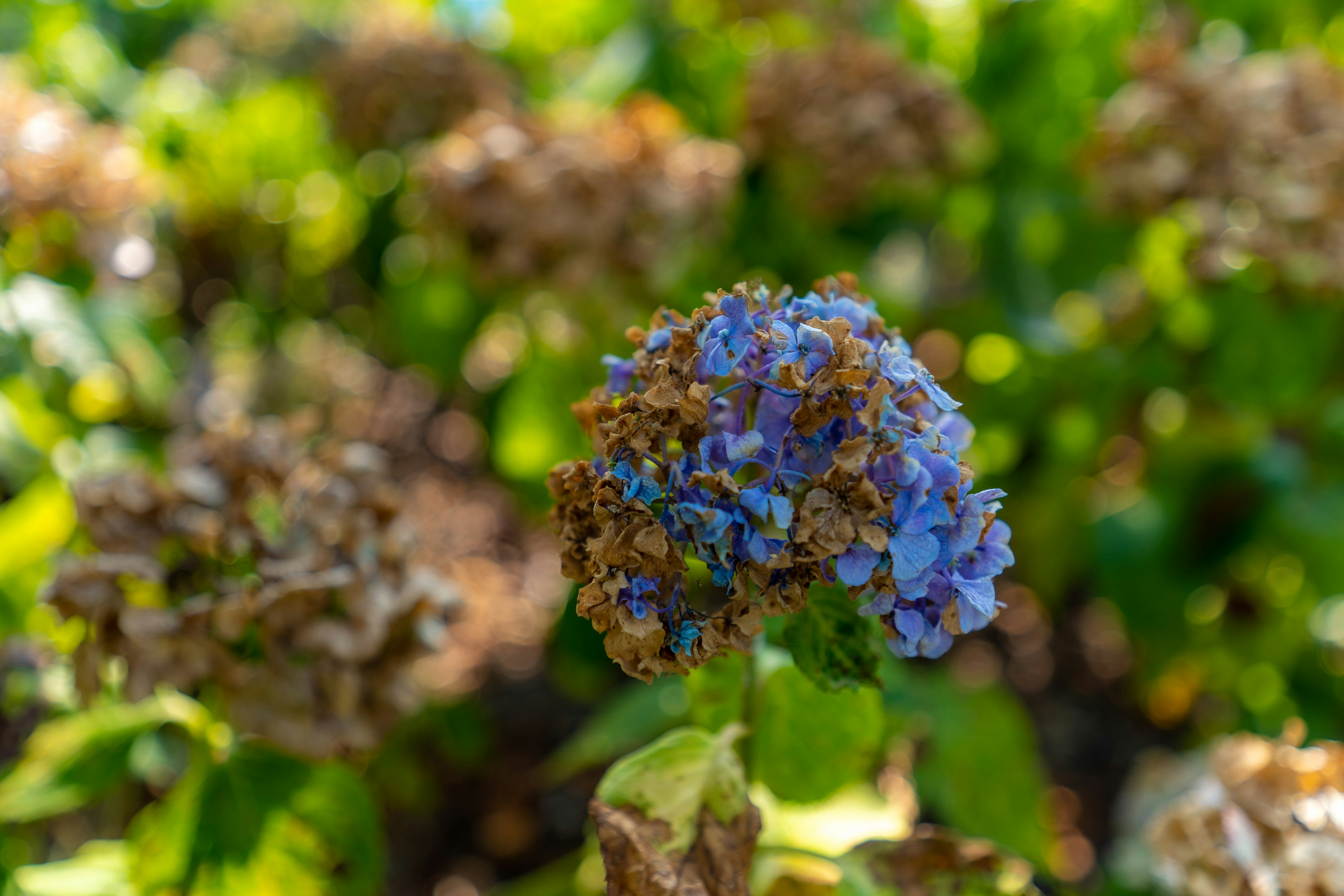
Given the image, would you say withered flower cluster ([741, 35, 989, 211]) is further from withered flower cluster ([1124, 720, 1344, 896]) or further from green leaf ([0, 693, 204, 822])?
green leaf ([0, 693, 204, 822])

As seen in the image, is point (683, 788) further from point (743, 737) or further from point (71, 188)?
point (71, 188)

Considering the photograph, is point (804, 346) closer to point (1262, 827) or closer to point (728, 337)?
point (728, 337)

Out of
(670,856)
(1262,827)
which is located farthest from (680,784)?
(1262,827)

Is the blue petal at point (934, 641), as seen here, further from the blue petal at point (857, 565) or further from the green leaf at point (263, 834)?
the green leaf at point (263, 834)

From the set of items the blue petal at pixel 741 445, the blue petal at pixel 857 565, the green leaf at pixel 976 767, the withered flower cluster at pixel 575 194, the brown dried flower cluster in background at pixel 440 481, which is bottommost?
the brown dried flower cluster in background at pixel 440 481

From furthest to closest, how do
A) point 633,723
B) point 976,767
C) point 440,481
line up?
1. point 440,481
2. point 976,767
3. point 633,723

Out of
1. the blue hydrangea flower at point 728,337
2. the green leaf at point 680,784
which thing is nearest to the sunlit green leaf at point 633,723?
the green leaf at point 680,784
